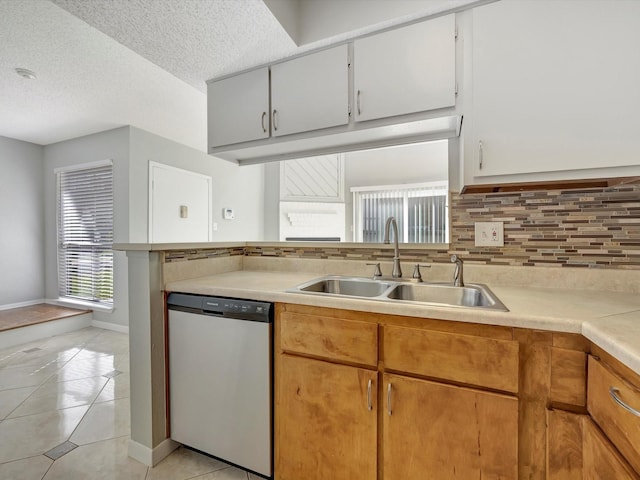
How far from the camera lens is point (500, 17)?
1.24 m

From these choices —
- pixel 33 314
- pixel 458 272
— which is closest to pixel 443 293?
pixel 458 272

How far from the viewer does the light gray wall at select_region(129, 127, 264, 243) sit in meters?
3.54

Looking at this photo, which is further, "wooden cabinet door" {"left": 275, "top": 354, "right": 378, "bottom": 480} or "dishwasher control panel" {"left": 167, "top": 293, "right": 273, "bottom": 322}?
"dishwasher control panel" {"left": 167, "top": 293, "right": 273, "bottom": 322}

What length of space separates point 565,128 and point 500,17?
21.3 inches

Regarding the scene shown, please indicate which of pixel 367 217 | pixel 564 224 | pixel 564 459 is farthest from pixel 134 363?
pixel 367 217

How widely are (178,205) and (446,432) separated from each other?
4.05m

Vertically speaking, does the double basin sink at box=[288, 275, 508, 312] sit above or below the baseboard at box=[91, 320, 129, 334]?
above

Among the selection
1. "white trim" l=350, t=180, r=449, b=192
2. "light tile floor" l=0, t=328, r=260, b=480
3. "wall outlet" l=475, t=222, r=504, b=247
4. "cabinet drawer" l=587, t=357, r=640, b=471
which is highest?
"white trim" l=350, t=180, r=449, b=192

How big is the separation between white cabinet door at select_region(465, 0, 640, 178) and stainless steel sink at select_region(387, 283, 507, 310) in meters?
0.54

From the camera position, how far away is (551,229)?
56.3 inches

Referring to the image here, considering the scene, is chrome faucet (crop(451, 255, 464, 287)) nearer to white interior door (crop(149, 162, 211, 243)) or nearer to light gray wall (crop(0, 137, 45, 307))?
white interior door (crop(149, 162, 211, 243))

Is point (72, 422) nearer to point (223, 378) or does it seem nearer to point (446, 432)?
point (223, 378)

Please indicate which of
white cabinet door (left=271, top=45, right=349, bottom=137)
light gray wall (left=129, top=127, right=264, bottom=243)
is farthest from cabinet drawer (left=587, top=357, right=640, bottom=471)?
light gray wall (left=129, top=127, right=264, bottom=243)

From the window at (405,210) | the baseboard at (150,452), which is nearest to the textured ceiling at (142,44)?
the baseboard at (150,452)
